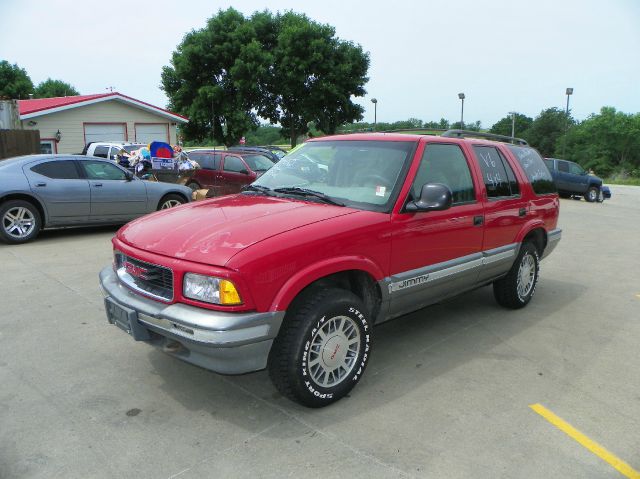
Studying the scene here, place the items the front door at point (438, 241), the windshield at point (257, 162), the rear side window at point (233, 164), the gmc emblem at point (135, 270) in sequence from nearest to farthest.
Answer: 1. the gmc emblem at point (135, 270)
2. the front door at point (438, 241)
3. the rear side window at point (233, 164)
4. the windshield at point (257, 162)

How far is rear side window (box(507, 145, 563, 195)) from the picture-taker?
5.45 meters

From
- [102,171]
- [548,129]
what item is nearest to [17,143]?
[102,171]

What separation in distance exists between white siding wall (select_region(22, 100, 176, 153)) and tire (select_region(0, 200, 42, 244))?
49.3 feet

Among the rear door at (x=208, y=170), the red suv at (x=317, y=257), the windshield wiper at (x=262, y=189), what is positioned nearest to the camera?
the red suv at (x=317, y=257)

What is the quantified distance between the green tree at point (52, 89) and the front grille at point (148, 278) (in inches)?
3062

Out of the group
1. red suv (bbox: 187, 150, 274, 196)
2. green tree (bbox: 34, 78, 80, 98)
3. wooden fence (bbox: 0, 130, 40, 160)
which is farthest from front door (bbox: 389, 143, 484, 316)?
green tree (bbox: 34, 78, 80, 98)

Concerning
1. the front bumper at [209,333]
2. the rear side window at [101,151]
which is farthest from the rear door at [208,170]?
the front bumper at [209,333]

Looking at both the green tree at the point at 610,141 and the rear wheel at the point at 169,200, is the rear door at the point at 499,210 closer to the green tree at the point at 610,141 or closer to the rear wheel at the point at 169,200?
the rear wheel at the point at 169,200

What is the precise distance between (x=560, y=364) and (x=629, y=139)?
286ft

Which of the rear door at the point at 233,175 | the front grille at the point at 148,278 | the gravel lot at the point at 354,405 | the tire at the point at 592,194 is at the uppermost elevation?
the rear door at the point at 233,175

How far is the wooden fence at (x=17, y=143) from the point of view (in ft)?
48.7

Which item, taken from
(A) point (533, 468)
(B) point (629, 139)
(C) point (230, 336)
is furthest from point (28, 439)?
(B) point (629, 139)

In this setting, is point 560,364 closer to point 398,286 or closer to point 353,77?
point 398,286

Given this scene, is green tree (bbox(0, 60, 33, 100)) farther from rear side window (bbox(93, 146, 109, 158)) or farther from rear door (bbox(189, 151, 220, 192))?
rear door (bbox(189, 151, 220, 192))
